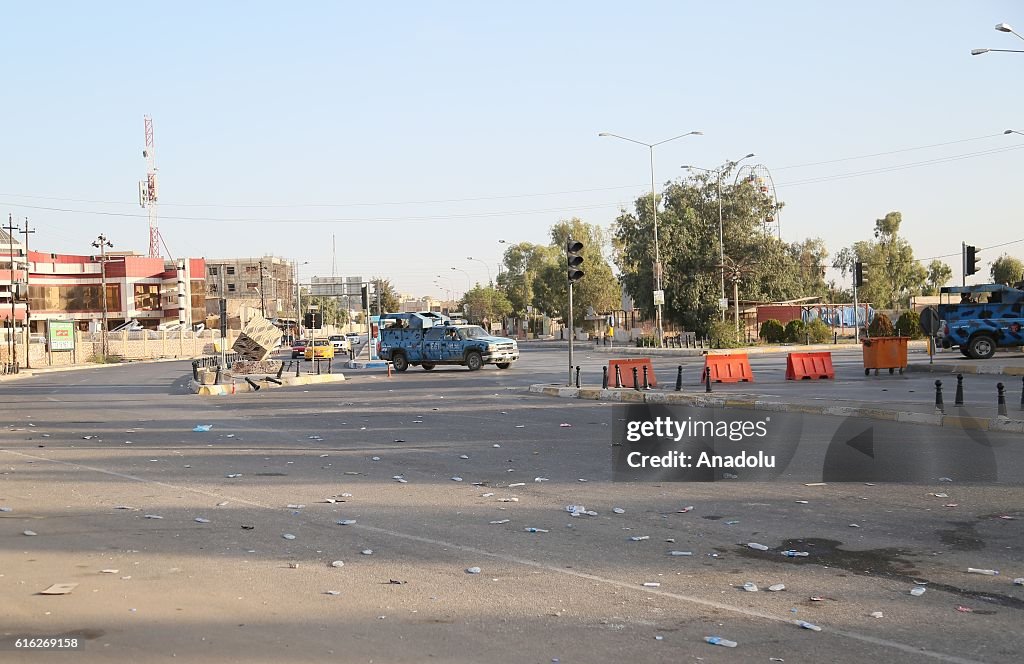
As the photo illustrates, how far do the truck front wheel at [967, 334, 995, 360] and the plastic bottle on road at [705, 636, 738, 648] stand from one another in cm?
3322

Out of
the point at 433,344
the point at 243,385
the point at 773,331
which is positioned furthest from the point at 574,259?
the point at 773,331

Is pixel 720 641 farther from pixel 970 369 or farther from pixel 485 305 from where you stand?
pixel 485 305

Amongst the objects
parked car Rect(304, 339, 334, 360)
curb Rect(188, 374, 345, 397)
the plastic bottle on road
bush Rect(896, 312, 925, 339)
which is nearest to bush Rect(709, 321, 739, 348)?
bush Rect(896, 312, 925, 339)

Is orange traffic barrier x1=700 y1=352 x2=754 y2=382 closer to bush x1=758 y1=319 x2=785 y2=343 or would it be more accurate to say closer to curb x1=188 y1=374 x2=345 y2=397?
curb x1=188 y1=374 x2=345 y2=397

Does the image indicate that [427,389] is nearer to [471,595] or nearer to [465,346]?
[465,346]

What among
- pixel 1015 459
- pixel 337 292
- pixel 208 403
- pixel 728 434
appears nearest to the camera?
pixel 1015 459

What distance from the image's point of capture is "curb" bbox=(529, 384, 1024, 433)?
1673cm

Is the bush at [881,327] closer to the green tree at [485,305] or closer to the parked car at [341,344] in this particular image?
the parked car at [341,344]

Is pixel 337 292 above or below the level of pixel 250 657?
above

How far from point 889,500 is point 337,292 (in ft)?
314

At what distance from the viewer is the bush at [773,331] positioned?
60.4 metres

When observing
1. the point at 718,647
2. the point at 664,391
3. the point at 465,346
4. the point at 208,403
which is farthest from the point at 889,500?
the point at 465,346

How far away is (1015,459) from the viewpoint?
1308 centimetres

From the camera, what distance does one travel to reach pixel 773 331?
200 ft
